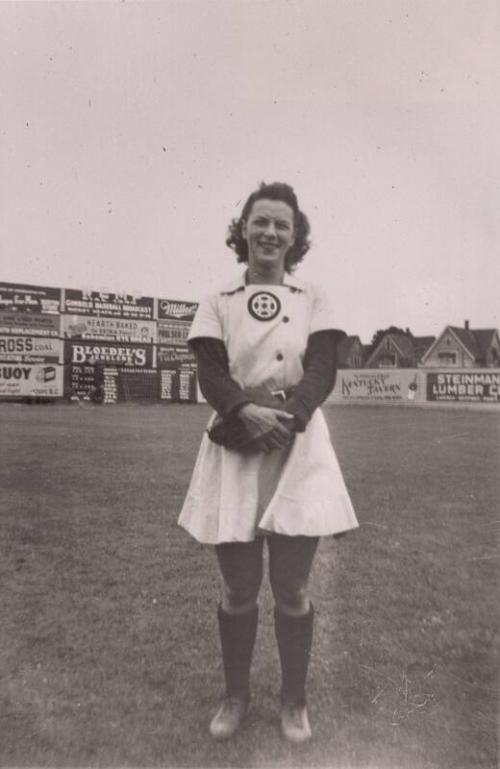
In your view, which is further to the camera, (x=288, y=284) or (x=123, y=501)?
(x=123, y=501)

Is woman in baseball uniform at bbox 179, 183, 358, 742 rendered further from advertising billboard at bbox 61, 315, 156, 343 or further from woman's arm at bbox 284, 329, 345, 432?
advertising billboard at bbox 61, 315, 156, 343

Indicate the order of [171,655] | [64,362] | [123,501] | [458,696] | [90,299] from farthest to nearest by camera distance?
[90,299]
[64,362]
[123,501]
[171,655]
[458,696]

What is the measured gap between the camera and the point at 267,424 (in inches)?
84.0

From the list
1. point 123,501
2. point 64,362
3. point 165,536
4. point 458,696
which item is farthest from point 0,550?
point 64,362

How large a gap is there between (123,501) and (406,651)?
3.85 m

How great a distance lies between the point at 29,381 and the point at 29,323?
308cm

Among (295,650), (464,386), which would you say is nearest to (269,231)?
(295,650)

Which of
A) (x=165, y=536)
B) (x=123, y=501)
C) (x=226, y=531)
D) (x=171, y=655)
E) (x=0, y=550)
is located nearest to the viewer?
(x=226, y=531)

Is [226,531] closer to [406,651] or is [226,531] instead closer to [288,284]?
[288,284]

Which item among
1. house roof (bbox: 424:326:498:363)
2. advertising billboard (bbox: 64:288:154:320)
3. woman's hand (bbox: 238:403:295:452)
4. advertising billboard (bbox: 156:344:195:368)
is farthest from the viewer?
house roof (bbox: 424:326:498:363)

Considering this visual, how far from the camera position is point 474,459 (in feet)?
31.7

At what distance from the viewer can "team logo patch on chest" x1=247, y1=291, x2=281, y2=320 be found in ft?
7.62

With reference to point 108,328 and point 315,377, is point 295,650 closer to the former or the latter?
point 315,377

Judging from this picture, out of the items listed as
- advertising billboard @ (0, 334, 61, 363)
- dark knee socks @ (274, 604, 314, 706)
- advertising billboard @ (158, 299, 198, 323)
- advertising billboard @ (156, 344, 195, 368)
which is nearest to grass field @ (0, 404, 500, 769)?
dark knee socks @ (274, 604, 314, 706)
